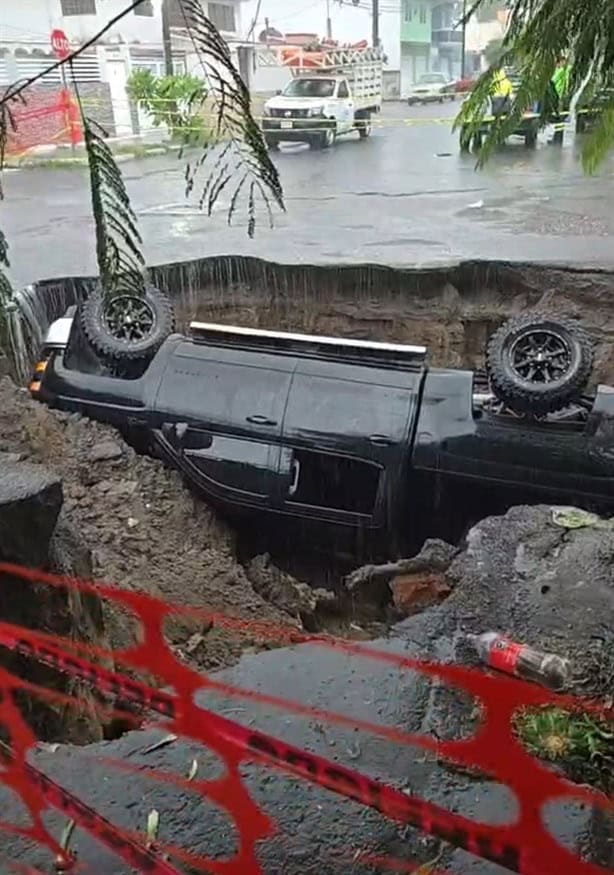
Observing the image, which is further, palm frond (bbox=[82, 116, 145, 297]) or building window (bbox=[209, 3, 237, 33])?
building window (bbox=[209, 3, 237, 33])

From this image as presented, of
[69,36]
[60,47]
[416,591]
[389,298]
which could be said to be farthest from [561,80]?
Answer: [69,36]

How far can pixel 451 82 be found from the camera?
1251 inches

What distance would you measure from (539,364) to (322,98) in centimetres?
1682

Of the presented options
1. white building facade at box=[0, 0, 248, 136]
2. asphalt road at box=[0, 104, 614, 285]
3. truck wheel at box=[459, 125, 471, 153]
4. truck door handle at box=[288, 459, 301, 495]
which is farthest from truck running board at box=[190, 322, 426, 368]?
white building facade at box=[0, 0, 248, 136]

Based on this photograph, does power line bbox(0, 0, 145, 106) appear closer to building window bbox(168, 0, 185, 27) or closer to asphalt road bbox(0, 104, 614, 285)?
building window bbox(168, 0, 185, 27)

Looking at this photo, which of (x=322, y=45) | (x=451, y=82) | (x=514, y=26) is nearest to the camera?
(x=514, y=26)

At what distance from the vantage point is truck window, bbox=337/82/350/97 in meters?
21.4

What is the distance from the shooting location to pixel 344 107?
21844mm

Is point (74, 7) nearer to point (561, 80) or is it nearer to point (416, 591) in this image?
point (416, 591)

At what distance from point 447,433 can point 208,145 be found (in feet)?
12.8

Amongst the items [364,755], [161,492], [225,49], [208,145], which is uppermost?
[225,49]

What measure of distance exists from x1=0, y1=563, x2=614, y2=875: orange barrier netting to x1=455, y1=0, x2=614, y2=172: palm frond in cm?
199

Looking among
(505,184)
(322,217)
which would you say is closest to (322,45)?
(505,184)

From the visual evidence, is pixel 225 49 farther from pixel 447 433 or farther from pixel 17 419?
pixel 17 419
